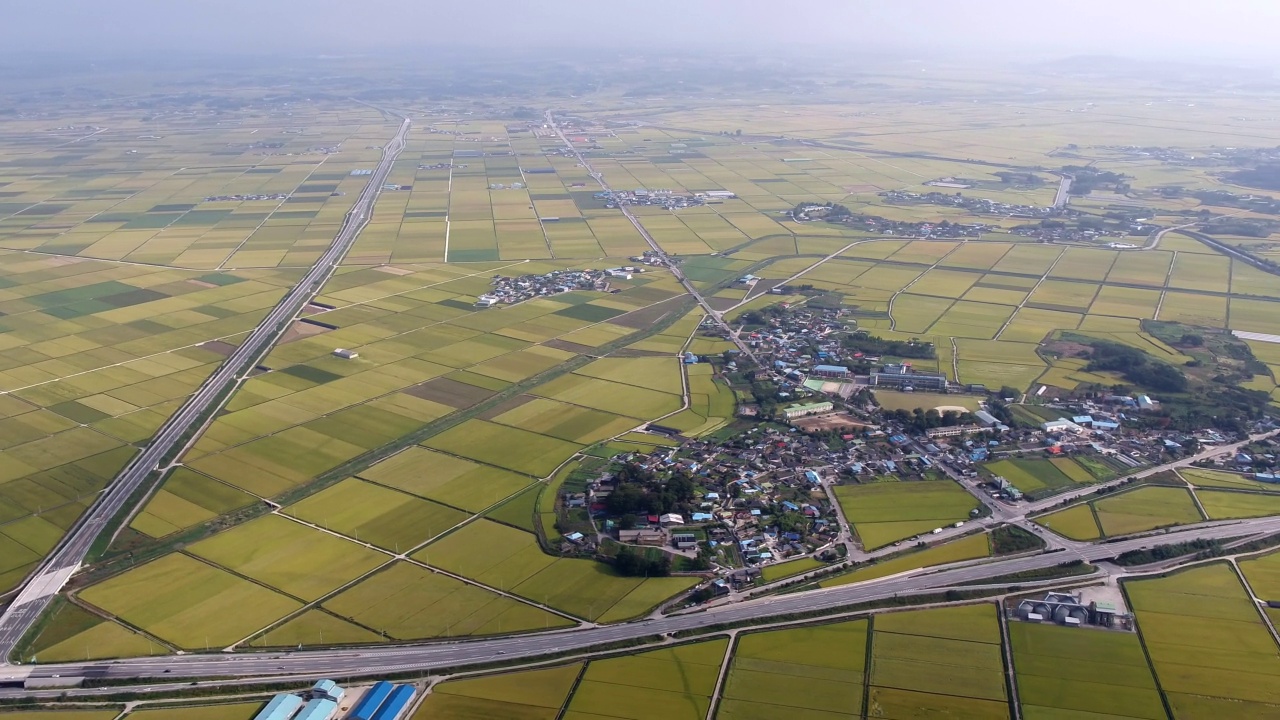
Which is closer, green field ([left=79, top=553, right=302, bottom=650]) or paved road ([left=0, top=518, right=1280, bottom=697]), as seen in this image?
paved road ([left=0, top=518, right=1280, bottom=697])

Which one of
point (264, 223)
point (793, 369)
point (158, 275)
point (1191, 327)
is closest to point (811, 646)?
point (793, 369)

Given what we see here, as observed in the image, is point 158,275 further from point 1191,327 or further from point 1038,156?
point 1038,156

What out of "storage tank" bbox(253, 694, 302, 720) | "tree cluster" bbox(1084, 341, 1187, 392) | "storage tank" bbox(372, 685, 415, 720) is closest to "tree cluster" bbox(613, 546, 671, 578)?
"storage tank" bbox(372, 685, 415, 720)

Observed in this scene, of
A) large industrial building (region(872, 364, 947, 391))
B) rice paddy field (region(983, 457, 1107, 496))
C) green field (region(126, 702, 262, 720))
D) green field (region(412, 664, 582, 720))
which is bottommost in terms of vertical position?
green field (region(126, 702, 262, 720))

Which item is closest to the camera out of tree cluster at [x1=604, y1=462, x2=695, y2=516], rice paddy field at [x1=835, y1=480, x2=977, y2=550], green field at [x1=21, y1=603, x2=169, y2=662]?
green field at [x1=21, y1=603, x2=169, y2=662]

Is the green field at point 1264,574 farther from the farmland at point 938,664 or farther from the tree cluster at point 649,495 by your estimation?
the tree cluster at point 649,495

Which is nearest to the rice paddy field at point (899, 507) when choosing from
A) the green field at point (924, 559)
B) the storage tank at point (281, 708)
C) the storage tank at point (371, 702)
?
the green field at point (924, 559)

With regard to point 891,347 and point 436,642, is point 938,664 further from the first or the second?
point 891,347

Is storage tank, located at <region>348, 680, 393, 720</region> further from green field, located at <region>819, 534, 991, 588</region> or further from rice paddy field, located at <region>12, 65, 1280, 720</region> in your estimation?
green field, located at <region>819, 534, 991, 588</region>
